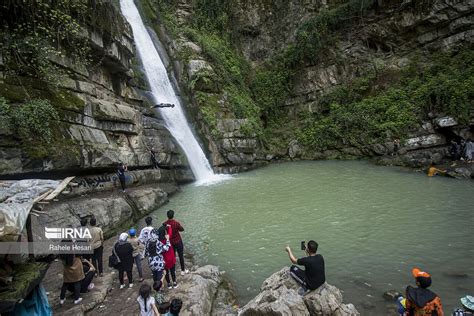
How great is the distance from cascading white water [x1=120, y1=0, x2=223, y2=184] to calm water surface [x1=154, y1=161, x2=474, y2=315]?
11.6ft

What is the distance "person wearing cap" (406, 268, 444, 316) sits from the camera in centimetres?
434

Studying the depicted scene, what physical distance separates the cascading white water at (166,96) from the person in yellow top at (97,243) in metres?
12.2

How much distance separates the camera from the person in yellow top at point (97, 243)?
23.6 ft

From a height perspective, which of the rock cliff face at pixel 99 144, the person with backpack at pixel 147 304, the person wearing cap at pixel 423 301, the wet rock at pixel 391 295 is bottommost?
the wet rock at pixel 391 295

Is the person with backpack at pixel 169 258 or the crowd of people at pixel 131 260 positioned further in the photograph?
the person with backpack at pixel 169 258

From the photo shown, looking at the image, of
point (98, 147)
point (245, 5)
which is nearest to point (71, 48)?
point (98, 147)

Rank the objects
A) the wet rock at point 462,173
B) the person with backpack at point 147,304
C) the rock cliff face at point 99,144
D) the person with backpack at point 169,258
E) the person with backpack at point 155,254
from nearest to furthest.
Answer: the person with backpack at point 147,304 < the person with backpack at point 155,254 < the person with backpack at point 169,258 < the rock cliff face at point 99,144 < the wet rock at point 462,173

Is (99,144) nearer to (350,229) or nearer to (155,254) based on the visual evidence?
(155,254)

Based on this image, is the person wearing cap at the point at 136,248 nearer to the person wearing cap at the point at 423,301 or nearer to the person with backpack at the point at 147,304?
the person with backpack at the point at 147,304

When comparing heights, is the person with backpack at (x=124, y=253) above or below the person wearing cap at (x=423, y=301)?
above

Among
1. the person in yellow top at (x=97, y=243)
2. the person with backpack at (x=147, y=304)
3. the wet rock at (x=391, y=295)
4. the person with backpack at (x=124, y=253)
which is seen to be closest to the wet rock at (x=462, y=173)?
the wet rock at (x=391, y=295)

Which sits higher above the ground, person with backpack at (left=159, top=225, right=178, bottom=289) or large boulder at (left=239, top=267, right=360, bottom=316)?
person with backpack at (left=159, top=225, right=178, bottom=289)

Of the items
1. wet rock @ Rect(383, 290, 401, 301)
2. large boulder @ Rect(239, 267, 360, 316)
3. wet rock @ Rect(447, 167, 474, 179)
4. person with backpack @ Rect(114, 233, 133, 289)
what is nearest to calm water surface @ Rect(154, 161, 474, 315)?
wet rock @ Rect(383, 290, 401, 301)

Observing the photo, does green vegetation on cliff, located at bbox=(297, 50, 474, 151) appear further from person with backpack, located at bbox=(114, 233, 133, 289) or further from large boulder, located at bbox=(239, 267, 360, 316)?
person with backpack, located at bbox=(114, 233, 133, 289)
